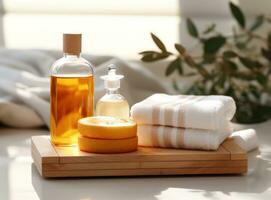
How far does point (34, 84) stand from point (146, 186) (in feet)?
2.07

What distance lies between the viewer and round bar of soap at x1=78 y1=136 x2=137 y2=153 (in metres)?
1.21

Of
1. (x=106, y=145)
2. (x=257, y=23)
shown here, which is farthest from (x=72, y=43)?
(x=257, y=23)

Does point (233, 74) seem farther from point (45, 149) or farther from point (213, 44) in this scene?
point (45, 149)

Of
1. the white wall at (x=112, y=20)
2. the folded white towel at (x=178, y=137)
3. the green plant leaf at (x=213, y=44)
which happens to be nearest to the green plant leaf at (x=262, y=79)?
the green plant leaf at (x=213, y=44)

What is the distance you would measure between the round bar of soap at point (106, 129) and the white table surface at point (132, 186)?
0.07m

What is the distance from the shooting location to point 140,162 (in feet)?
3.98

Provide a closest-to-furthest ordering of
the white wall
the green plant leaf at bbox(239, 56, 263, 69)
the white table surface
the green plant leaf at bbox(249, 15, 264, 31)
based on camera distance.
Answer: the white table surface < the green plant leaf at bbox(239, 56, 263, 69) < the green plant leaf at bbox(249, 15, 264, 31) < the white wall

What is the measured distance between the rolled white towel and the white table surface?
0.05 meters

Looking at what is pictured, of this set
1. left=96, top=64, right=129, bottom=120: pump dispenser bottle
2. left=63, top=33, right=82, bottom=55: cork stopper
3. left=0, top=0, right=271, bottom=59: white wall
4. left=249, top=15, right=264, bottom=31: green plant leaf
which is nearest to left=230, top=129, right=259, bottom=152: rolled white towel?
left=96, top=64, right=129, bottom=120: pump dispenser bottle

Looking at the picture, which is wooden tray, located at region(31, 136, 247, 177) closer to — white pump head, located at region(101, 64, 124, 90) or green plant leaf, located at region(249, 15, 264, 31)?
white pump head, located at region(101, 64, 124, 90)

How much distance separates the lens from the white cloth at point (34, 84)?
1.67 metres

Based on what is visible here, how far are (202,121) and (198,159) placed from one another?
64mm

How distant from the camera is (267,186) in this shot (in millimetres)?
1197

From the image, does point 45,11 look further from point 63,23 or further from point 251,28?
point 251,28
